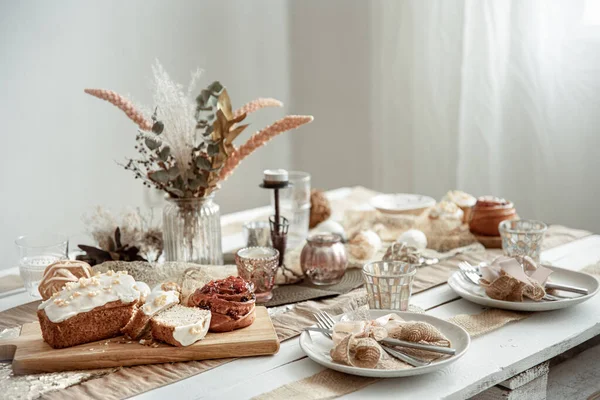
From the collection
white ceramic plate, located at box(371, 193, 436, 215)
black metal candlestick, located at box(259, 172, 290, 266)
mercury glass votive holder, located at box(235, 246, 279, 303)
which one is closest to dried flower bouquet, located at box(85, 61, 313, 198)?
black metal candlestick, located at box(259, 172, 290, 266)

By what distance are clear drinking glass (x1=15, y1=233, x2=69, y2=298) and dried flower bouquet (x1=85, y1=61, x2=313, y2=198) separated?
250mm

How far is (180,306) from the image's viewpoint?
4.23 ft

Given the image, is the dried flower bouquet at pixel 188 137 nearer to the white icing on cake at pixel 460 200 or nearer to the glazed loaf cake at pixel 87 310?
the glazed loaf cake at pixel 87 310

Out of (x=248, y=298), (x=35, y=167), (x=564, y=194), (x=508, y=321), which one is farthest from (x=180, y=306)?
(x=35, y=167)

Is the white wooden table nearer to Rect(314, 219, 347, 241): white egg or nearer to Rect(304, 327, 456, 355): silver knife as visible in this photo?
Rect(304, 327, 456, 355): silver knife

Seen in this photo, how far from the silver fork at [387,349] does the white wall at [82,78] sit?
6.61ft

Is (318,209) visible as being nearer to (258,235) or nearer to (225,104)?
(258,235)

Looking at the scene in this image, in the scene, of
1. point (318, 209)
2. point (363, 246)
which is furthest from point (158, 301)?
point (318, 209)

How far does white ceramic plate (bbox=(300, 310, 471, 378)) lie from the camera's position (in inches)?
42.9

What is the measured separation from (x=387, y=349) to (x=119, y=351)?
1.52 feet

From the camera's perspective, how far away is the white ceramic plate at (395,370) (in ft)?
3.58

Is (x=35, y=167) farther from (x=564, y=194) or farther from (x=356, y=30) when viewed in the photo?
(x=564, y=194)

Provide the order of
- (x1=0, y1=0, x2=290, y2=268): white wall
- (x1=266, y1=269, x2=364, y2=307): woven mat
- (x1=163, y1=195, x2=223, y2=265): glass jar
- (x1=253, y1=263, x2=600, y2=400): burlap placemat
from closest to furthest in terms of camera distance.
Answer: (x1=253, y1=263, x2=600, y2=400): burlap placemat < (x1=266, y1=269, x2=364, y2=307): woven mat < (x1=163, y1=195, x2=223, y2=265): glass jar < (x1=0, y1=0, x2=290, y2=268): white wall

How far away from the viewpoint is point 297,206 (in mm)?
1938
